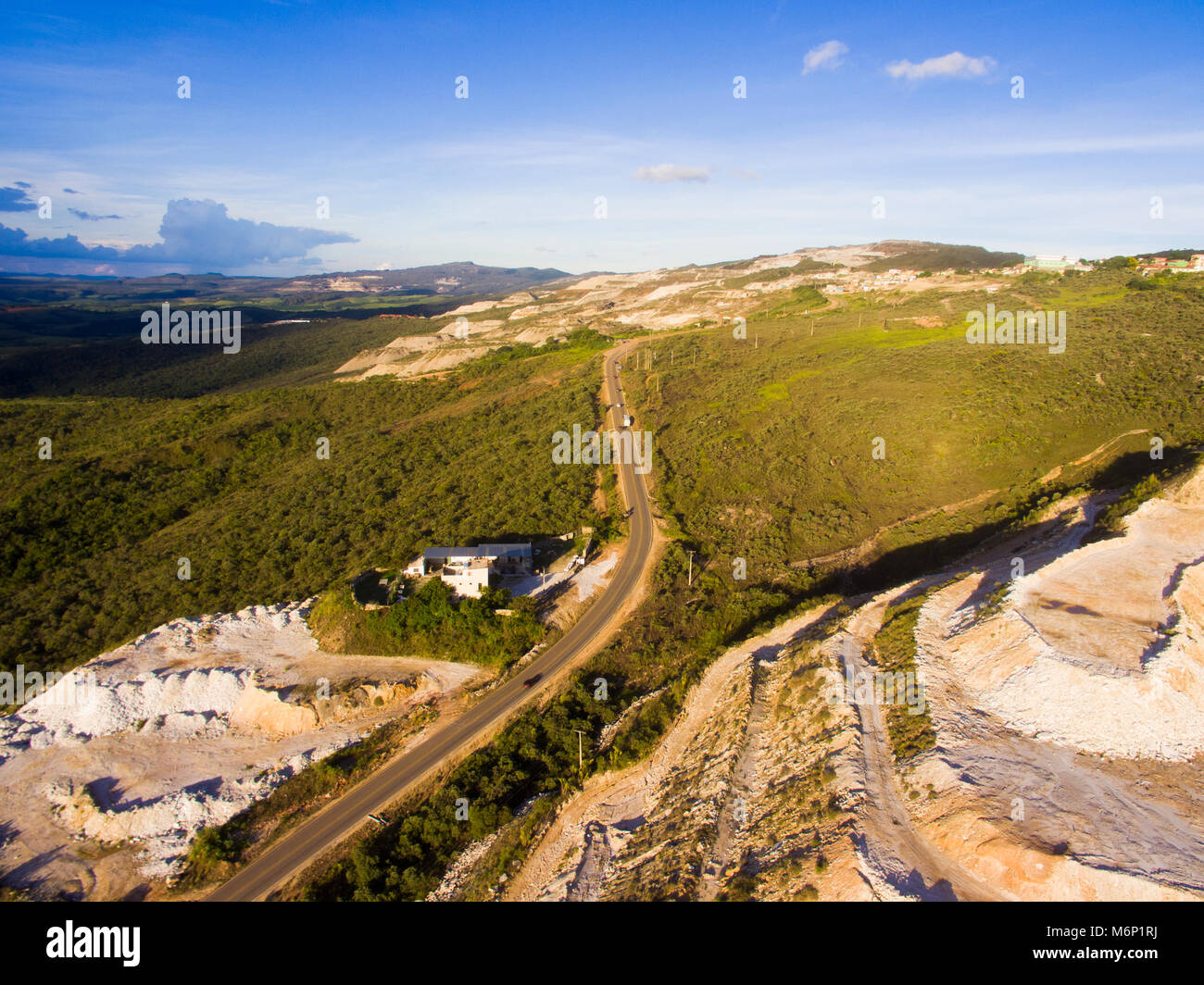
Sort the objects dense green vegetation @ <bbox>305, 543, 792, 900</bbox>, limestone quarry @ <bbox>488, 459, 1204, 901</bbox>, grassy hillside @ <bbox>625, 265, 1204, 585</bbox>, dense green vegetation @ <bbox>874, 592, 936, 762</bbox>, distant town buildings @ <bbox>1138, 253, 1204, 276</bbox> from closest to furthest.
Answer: limestone quarry @ <bbox>488, 459, 1204, 901</bbox>, dense green vegetation @ <bbox>874, 592, 936, 762</bbox>, dense green vegetation @ <bbox>305, 543, 792, 900</bbox>, grassy hillside @ <bbox>625, 265, 1204, 585</bbox>, distant town buildings @ <bbox>1138, 253, 1204, 276</bbox>

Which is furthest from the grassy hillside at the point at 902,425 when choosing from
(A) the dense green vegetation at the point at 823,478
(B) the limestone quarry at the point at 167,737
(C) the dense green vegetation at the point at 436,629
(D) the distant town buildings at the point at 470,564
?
(B) the limestone quarry at the point at 167,737

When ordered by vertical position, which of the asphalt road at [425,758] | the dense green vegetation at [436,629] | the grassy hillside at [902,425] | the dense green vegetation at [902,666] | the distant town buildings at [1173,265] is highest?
the distant town buildings at [1173,265]

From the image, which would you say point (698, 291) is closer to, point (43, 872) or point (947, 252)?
point (947, 252)

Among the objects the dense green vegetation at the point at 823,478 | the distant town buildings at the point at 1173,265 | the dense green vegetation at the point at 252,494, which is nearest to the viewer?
the dense green vegetation at the point at 823,478

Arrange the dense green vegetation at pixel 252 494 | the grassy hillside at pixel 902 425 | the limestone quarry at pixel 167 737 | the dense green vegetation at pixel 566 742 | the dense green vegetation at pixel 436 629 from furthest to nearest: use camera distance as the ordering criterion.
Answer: the grassy hillside at pixel 902 425, the dense green vegetation at pixel 252 494, the dense green vegetation at pixel 436 629, the limestone quarry at pixel 167 737, the dense green vegetation at pixel 566 742

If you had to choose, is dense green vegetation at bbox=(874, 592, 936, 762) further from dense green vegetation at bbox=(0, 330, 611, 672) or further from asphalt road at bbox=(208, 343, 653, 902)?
dense green vegetation at bbox=(0, 330, 611, 672)

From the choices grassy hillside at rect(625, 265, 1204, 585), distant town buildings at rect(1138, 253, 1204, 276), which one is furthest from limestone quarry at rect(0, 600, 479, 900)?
distant town buildings at rect(1138, 253, 1204, 276)

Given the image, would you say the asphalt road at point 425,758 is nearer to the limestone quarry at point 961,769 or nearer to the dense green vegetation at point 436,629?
the dense green vegetation at point 436,629

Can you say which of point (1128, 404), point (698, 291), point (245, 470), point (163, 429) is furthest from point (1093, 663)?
point (698, 291)
